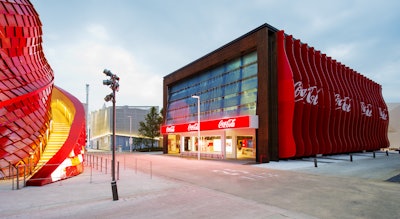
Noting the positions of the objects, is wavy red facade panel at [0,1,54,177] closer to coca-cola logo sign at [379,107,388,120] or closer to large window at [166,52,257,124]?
large window at [166,52,257,124]

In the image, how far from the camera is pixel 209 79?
39531 millimetres

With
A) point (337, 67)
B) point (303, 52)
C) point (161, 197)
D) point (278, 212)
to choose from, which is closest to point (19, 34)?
point (161, 197)

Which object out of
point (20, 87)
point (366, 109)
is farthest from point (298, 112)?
point (20, 87)

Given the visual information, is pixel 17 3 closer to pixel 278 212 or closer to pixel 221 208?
pixel 221 208

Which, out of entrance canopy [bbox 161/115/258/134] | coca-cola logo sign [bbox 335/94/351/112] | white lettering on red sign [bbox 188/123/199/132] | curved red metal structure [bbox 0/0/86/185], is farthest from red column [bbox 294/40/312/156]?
curved red metal structure [bbox 0/0/86/185]

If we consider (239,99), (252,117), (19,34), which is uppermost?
(19,34)

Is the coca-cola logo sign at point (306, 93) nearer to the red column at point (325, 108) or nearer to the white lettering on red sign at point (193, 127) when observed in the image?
the red column at point (325, 108)

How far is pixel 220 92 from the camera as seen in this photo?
36.3 meters

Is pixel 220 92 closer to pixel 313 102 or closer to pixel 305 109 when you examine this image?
pixel 305 109

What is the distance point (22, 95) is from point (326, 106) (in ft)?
107

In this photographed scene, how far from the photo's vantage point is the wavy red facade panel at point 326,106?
28547 millimetres

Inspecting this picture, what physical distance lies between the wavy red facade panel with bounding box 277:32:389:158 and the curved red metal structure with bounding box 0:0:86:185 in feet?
74.2

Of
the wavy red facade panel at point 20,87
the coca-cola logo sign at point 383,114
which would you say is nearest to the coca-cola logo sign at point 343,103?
the coca-cola logo sign at point 383,114

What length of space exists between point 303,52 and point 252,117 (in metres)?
11.5
